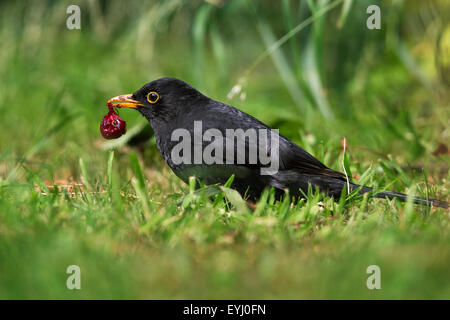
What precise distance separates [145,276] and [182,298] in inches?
6.1

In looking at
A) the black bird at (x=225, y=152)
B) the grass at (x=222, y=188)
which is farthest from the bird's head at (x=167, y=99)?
the grass at (x=222, y=188)

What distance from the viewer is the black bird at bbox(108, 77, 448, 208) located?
283cm

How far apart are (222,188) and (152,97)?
2.76 feet

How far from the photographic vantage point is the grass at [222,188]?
197 cm

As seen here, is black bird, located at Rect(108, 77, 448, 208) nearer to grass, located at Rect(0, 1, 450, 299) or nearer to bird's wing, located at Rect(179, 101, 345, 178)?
bird's wing, located at Rect(179, 101, 345, 178)

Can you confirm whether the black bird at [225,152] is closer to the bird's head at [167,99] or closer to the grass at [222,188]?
the bird's head at [167,99]

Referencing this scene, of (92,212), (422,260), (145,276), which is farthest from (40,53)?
(422,260)

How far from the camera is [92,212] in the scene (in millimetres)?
2486

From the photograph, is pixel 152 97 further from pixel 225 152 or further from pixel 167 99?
pixel 225 152

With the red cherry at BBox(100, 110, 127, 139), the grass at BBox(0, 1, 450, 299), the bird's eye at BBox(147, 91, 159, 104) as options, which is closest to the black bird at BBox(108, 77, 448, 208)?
the bird's eye at BBox(147, 91, 159, 104)

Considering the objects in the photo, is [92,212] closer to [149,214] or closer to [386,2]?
[149,214]

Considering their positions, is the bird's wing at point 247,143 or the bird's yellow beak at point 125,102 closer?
the bird's wing at point 247,143

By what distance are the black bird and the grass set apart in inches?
4.3

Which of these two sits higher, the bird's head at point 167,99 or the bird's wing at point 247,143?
the bird's head at point 167,99
